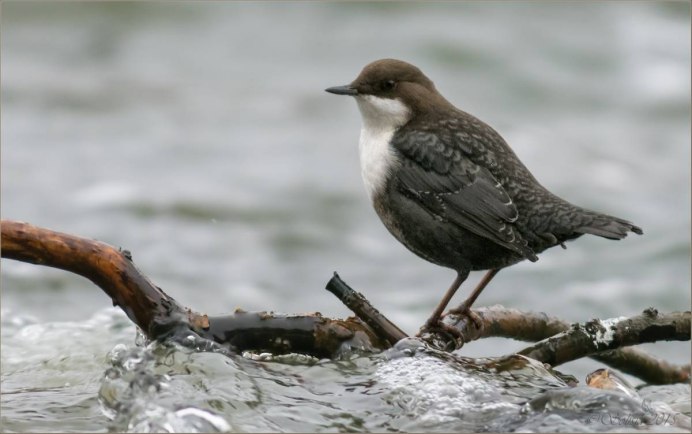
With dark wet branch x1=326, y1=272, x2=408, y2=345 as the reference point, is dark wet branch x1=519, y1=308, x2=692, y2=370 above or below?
below

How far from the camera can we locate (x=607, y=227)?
441 centimetres

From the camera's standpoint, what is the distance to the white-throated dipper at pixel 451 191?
4707 mm

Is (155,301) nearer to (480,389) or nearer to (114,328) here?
(480,389)

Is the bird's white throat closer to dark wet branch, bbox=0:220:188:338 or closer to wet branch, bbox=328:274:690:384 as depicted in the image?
wet branch, bbox=328:274:690:384

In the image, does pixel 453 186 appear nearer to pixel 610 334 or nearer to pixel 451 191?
pixel 451 191

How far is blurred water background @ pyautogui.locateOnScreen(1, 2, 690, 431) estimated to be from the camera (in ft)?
13.9

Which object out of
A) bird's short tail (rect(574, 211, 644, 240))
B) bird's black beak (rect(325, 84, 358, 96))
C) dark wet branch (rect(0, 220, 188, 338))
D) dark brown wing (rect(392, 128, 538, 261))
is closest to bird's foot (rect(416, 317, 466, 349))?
dark brown wing (rect(392, 128, 538, 261))


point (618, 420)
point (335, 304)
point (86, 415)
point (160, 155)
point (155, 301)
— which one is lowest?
point (618, 420)

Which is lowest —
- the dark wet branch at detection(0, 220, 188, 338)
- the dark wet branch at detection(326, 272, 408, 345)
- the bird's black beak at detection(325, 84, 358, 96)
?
the dark wet branch at detection(326, 272, 408, 345)

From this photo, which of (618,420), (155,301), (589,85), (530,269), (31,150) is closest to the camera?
(618,420)

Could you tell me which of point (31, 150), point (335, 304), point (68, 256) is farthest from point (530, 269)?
point (68, 256)

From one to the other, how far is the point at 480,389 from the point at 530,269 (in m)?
4.85

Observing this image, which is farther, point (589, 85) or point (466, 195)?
point (589, 85)

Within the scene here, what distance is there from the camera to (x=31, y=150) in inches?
410
